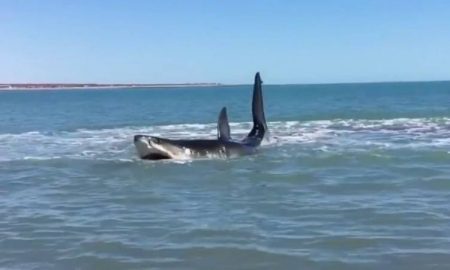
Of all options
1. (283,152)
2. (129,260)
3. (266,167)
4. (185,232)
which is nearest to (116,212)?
(185,232)

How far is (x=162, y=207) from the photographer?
1253 cm

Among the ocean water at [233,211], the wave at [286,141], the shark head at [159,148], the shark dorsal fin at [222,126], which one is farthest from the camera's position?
the wave at [286,141]

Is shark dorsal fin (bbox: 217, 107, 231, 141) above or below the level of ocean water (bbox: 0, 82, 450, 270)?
above

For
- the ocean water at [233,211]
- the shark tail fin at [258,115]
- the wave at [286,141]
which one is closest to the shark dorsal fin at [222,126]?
the ocean water at [233,211]

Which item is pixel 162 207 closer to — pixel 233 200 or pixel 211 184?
pixel 233 200

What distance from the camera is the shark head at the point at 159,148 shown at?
19422 millimetres

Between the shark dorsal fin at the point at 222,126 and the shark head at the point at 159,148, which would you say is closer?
the shark head at the point at 159,148

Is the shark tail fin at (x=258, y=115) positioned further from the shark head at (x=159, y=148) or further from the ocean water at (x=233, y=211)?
the shark head at (x=159, y=148)

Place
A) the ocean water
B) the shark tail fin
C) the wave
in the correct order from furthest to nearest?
the shark tail fin < the wave < the ocean water

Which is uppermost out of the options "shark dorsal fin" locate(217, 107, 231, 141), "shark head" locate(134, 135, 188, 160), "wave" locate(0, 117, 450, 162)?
"shark dorsal fin" locate(217, 107, 231, 141)

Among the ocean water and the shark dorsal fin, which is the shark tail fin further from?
the shark dorsal fin

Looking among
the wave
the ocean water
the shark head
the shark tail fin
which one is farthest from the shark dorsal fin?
the shark tail fin

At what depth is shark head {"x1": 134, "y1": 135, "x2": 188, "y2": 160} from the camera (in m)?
19.4

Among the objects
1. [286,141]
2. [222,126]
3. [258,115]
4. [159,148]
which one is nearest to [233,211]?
[159,148]
